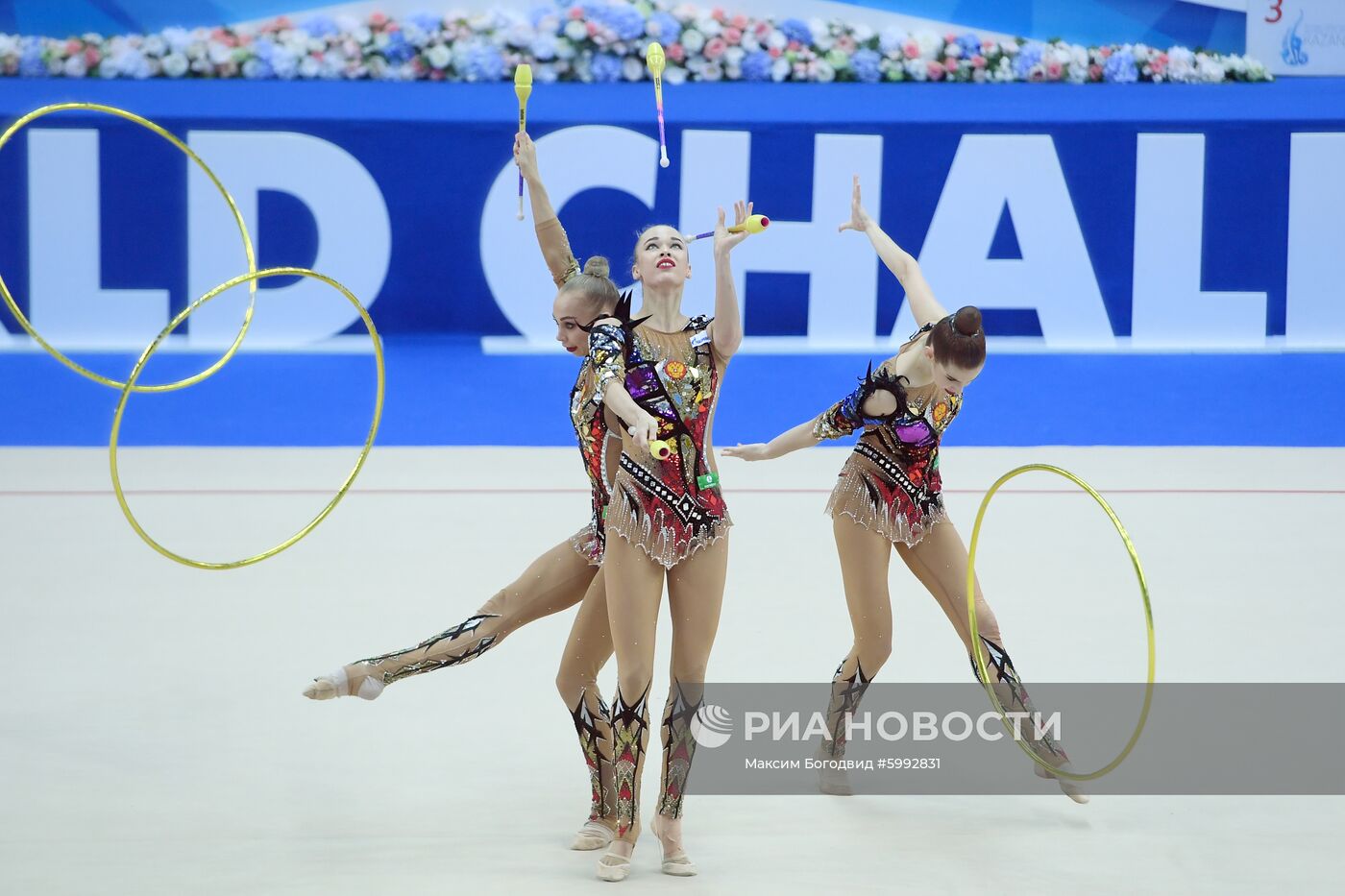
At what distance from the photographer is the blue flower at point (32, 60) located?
1010cm

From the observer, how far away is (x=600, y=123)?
32.2 ft

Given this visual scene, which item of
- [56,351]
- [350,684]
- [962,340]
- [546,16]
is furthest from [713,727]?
[546,16]

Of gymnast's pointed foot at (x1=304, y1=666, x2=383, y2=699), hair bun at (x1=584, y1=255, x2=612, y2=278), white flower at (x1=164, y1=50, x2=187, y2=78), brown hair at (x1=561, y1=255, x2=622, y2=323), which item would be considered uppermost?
white flower at (x1=164, y1=50, x2=187, y2=78)

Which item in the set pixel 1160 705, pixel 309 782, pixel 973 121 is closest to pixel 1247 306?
pixel 973 121

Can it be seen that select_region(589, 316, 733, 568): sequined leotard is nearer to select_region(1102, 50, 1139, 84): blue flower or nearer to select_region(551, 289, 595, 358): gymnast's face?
select_region(551, 289, 595, 358): gymnast's face

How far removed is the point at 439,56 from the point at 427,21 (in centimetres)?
34

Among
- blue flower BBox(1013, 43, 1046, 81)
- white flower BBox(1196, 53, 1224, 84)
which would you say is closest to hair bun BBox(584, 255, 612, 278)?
blue flower BBox(1013, 43, 1046, 81)

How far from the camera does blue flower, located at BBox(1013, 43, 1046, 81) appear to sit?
34.7 ft

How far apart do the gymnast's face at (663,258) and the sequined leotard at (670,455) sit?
0.13 metres

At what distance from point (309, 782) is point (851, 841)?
5.02 feet

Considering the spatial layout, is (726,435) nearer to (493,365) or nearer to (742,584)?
(493,365)

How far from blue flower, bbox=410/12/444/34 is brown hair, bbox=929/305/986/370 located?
7393 millimetres

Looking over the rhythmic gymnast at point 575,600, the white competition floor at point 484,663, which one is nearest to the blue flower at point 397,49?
the white competition floor at point 484,663

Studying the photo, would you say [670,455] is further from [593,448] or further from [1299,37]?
[1299,37]
